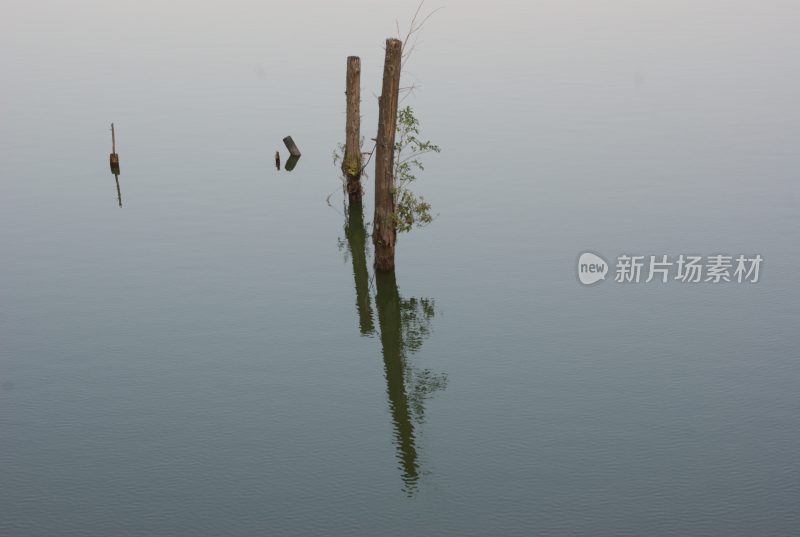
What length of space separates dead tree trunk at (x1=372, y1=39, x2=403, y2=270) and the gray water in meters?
1.71

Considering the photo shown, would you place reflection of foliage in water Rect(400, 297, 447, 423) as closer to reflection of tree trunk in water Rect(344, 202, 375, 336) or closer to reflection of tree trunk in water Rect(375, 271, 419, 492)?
reflection of tree trunk in water Rect(375, 271, 419, 492)

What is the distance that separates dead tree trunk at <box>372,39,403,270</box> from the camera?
93.6ft

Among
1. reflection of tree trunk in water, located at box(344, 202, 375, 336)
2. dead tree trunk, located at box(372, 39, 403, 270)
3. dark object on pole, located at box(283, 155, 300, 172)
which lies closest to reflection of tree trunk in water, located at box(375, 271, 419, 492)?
reflection of tree trunk in water, located at box(344, 202, 375, 336)

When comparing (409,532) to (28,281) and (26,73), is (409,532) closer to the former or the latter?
(28,281)

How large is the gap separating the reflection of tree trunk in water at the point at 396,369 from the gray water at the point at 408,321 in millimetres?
105

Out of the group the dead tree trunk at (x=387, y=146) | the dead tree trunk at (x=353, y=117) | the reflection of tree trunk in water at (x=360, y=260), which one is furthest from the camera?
the dead tree trunk at (x=353, y=117)

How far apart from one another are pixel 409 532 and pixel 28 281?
15.5 metres

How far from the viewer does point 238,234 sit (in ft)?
116

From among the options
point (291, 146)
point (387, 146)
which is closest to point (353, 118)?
point (387, 146)

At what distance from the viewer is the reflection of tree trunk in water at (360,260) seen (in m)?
29.2

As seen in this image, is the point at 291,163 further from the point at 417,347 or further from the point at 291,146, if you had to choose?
the point at 417,347

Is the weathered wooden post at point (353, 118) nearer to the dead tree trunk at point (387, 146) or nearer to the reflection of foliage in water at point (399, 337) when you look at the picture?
the reflection of foliage in water at point (399, 337)

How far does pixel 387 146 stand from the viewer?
2909cm

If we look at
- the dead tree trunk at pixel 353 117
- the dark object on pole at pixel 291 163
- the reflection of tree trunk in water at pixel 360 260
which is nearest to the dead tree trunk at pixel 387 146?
the reflection of tree trunk in water at pixel 360 260
